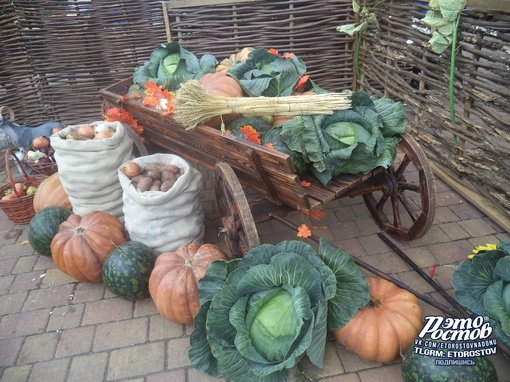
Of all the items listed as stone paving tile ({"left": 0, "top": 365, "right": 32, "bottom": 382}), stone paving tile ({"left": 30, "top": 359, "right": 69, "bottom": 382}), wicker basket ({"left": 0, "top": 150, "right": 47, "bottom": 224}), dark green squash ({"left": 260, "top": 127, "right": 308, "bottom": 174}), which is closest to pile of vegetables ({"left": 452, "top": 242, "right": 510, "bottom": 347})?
dark green squash ({"left": 260, "top": 127, "right": 308, "bottom": 174})

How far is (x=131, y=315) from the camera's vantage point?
106 inches

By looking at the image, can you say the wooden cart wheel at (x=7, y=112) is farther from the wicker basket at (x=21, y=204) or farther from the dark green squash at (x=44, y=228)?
the dark green squash at (x=44, y=228)

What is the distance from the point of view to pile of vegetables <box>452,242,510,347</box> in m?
1.99

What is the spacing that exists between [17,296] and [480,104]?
3.88m

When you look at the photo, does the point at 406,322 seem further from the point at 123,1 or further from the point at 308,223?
the point at 123,1

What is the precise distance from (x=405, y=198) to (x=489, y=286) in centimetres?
105

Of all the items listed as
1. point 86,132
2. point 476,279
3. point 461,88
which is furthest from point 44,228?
point 461,88

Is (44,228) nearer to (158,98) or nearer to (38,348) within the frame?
(38,348)

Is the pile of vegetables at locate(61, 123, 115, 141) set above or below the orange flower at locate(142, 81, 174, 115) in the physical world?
below

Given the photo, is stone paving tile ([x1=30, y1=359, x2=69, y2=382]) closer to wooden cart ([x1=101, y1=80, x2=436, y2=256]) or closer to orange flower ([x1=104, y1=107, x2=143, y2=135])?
wooden cart ([x1=101, y1=80, x2=436, y2=256])

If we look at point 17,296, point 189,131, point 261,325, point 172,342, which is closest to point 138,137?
point 189,131

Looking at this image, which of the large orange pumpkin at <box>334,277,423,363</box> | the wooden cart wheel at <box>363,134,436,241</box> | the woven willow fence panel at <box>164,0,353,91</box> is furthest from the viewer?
the woven willow fence panel at <box>164,0,353,91</box>

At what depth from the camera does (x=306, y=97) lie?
2.54 m

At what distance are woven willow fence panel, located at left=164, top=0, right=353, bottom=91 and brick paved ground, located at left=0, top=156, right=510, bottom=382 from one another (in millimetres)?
2206
